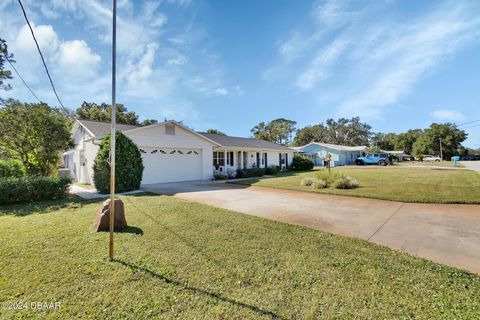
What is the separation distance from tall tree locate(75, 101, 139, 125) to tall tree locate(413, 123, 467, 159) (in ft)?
226

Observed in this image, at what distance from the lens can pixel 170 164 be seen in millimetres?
14984

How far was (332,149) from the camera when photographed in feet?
133

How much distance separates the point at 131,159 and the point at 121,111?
94.9ft

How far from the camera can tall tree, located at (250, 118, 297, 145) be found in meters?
54.2

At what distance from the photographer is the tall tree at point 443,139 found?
178ft

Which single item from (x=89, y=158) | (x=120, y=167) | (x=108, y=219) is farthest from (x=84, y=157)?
(x=108, y=219)

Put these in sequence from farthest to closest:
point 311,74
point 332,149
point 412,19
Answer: point 332,149 < point 311,74 < point 412,19

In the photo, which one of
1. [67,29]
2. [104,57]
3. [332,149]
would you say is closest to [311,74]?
[104,57]

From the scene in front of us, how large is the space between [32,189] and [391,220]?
1224 cm

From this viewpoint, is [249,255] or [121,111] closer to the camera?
[249,255]

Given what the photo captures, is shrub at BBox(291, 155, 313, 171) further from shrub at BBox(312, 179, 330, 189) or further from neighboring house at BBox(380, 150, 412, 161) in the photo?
neighboring house at BBox(380, 150, 412, 161)

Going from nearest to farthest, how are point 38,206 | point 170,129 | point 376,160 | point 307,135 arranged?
point 38,206 → point 170,129 → point 376,160 → point 307,135

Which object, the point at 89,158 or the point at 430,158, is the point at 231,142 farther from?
the point at 430,158

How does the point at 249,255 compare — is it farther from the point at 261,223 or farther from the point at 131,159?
the point at 131,159
